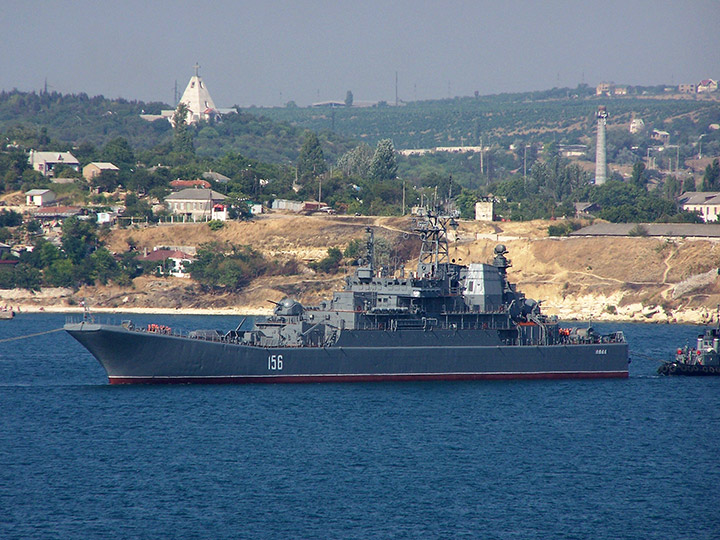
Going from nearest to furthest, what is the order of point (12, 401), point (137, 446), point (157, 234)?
point (137, 446)
point (12, 401)
point (157, 234)

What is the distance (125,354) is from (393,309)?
1445 centimetres

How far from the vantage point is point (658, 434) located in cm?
4791

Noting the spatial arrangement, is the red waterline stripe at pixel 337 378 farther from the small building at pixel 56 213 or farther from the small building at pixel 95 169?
the small building at pixel 95 169

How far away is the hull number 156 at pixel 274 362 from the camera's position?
177 ft

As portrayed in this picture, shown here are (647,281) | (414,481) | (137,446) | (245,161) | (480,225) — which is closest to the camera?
(414,481)

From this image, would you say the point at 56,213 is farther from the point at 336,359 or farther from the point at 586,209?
the point at 336,359

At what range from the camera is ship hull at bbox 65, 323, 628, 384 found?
5203 cm

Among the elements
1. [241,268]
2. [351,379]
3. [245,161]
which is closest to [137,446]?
[351,379]

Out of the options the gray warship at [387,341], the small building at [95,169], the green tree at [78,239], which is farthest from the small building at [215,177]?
the gray warship at [387,341]

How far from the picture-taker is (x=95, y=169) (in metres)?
147

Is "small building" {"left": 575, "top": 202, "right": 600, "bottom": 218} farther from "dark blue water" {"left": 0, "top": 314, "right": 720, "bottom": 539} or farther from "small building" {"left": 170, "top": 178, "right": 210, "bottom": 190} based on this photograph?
"dark blue water" {"left": 0, "top": 314, "right": 720, "bottom": 539}

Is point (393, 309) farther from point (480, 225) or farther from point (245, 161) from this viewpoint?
point (245, 161)

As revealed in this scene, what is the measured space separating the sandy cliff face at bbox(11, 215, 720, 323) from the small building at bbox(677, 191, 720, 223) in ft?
97.6

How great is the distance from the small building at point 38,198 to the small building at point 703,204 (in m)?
90.0
